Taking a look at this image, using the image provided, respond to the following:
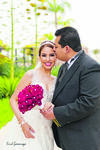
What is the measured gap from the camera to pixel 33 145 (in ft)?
9.52

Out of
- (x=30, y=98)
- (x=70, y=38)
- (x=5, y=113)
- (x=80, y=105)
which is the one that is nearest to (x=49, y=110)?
(x=30, y=98)

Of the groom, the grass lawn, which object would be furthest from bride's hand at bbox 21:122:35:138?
the grass lawn

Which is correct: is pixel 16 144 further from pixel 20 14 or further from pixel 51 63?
pixel 20 14

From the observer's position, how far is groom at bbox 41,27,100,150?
2.11 meters

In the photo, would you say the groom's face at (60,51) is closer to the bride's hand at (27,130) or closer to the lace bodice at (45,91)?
the lace bodice at (45,91)

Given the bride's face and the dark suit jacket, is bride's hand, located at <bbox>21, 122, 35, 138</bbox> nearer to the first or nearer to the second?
the dark suit jacket

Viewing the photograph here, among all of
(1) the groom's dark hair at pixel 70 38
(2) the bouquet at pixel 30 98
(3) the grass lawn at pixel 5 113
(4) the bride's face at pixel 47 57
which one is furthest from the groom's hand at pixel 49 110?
(3) the grass lawn at pixel 5 113

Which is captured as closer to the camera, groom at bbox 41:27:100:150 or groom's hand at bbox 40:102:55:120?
groom at bbox 41:27:100:150

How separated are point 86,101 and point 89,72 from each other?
291mm

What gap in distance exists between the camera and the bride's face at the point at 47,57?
2936 mm

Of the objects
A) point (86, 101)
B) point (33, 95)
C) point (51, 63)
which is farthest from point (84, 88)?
point (51, 63)

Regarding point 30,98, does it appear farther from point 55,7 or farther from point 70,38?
point 55,7

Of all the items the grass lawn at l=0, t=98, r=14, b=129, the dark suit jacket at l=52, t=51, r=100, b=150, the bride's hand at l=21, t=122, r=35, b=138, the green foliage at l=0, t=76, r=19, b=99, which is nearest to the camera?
the dark suit jacket at l=52, t=51, r=100, b=150

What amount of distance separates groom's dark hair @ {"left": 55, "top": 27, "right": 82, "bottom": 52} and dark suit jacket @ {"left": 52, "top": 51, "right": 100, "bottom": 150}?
122 mm
